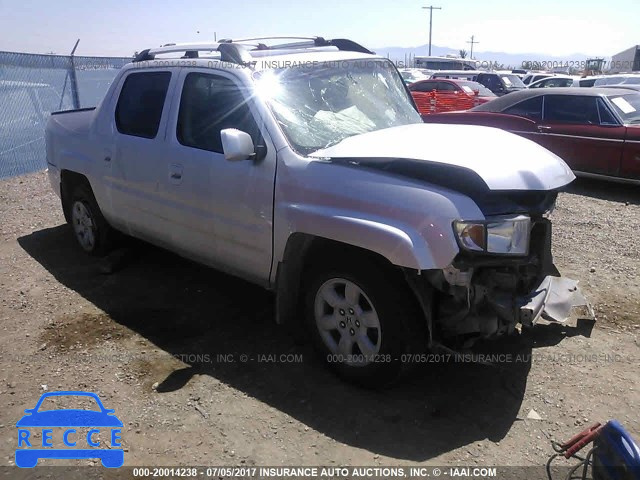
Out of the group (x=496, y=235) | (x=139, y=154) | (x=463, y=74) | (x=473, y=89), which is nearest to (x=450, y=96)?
(x=473, y=89)

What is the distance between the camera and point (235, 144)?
3.39 m

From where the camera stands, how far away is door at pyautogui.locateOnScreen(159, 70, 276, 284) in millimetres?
3645

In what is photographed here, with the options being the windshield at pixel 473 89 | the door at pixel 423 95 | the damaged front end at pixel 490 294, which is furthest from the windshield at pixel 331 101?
the windshield at pixel 473 89

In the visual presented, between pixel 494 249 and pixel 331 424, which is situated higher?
pixel 494 249

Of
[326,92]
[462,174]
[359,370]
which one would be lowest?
[359,370]

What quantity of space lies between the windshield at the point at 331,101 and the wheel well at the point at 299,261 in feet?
1.91

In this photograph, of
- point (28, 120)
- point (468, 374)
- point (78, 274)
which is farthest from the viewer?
point (28, 120)

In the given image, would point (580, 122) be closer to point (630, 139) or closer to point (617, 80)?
point (630, 139)

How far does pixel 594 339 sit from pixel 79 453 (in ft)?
11.2

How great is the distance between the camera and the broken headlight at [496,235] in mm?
2869

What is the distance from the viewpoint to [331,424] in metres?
3.16

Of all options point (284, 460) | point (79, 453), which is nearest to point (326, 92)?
point (284, 460)

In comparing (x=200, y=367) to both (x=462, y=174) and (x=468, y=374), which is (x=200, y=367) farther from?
(x=462, y=174)

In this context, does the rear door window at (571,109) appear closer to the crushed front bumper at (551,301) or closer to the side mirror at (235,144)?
the crushed front bumper at (551,301)
